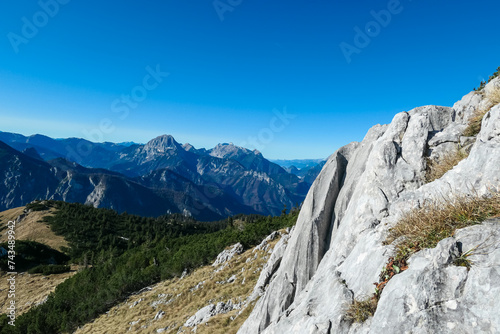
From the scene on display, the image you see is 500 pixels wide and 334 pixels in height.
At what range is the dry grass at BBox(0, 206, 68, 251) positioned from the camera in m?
126

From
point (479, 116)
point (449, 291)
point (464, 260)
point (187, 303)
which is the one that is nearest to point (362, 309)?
point (449, 291)

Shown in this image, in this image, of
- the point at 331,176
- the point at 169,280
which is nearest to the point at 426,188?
the point at 331,176

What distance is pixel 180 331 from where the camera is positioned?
82.8 ft

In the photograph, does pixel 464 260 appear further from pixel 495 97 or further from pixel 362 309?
pixel 495 97

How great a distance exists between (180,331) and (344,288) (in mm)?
23743

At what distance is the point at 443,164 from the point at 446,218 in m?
5.97

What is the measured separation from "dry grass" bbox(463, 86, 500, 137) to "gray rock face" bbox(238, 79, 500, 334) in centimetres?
44

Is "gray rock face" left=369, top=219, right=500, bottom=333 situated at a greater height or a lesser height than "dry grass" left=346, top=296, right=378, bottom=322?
greater

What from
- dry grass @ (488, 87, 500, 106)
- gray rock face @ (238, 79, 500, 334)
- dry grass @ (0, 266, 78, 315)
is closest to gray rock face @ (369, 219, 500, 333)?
gray rock face @ (238, 79, 500, 334)

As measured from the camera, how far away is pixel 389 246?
26.1ft

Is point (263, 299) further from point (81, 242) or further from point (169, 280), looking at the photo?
point (81, 242)

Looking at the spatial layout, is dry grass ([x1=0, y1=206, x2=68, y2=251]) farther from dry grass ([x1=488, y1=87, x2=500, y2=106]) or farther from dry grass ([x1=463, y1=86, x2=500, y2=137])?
dry grass ([x1=488, y1=87, x2=500, y2=106])

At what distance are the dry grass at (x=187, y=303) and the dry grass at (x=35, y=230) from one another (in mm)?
111728

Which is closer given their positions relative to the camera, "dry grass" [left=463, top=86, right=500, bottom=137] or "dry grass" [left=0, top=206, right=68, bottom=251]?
"dry grass" [left=463, top=86, right=500, bottom=137]
